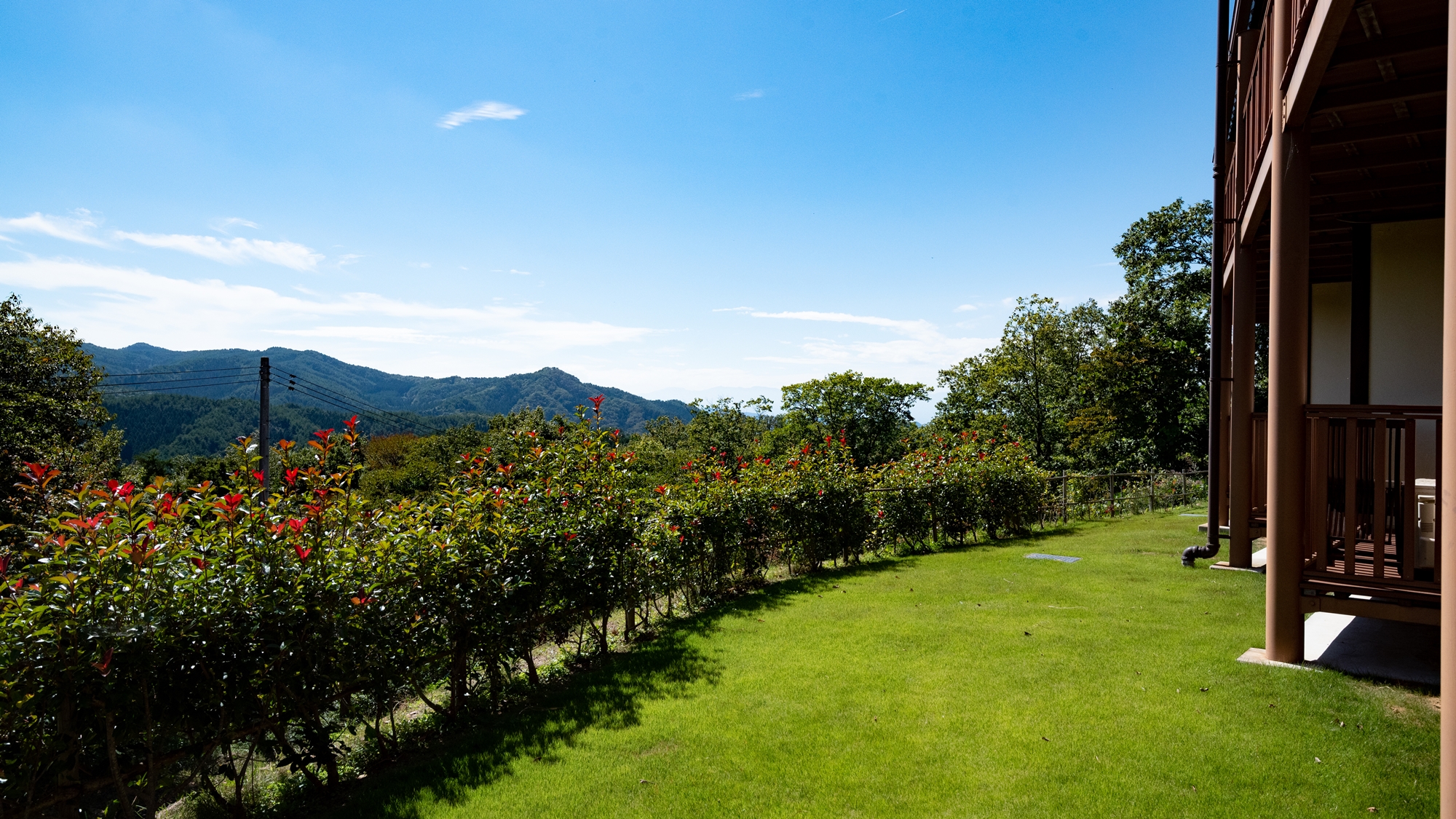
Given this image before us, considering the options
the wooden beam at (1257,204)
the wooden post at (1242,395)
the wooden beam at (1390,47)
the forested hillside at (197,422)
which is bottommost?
the forested hillside at (197,422)

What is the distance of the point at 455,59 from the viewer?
939cm

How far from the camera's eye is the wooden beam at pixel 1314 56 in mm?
3533

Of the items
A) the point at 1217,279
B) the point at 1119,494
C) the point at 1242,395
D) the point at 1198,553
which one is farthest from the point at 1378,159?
the point at 1119,494

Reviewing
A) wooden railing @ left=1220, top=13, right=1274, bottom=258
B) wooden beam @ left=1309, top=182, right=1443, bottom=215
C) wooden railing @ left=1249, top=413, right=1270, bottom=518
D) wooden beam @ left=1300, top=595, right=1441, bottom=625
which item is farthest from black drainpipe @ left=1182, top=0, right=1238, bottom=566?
wooden beam @ left=1300, top=595, right=1441, bottom=625

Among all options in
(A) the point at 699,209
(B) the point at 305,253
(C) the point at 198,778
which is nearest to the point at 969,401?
(A) the point at 699,209

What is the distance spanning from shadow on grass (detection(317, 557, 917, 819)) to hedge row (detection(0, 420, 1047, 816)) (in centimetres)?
34

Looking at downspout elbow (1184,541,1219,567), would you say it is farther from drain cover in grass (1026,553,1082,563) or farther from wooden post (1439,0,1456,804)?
wooden post (1439,0,1456,804)

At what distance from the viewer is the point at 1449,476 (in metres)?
2.13

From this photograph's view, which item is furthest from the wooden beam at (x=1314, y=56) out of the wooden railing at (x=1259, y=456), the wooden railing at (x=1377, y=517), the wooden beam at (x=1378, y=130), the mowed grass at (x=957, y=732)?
the wooden railing at (x=1259, y=456)

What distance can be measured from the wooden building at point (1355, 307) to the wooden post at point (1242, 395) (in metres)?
0.02

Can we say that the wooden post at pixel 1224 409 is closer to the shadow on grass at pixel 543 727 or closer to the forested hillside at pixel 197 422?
the shadow on grass at pixel 543 727

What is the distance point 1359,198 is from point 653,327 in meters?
50.9

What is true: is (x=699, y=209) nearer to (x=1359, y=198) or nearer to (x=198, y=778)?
(x=1359, y=198)

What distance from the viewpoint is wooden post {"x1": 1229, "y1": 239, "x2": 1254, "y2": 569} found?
7.07 m
